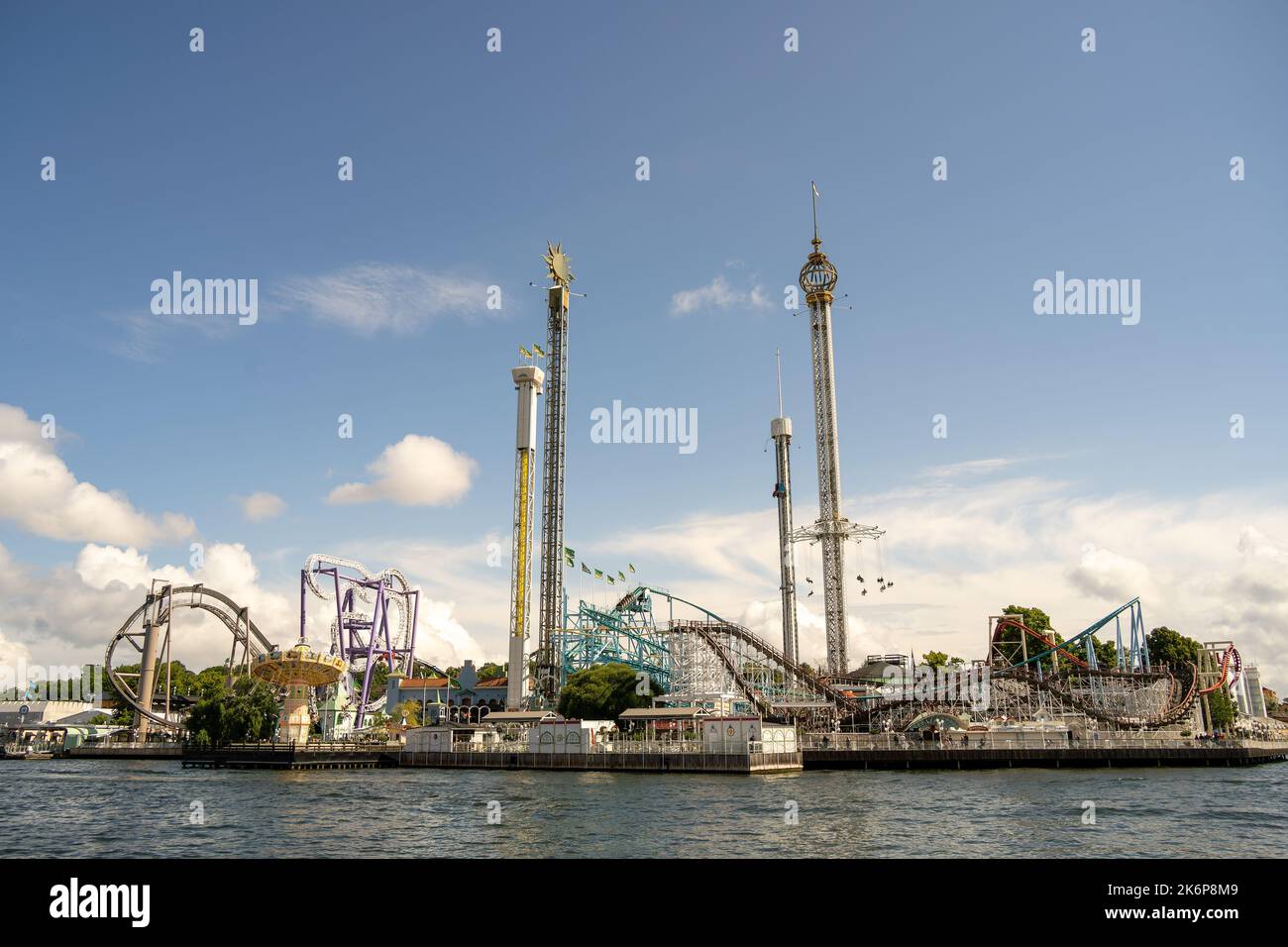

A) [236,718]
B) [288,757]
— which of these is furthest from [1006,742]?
[236,718]

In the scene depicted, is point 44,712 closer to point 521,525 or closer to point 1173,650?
point 521,525

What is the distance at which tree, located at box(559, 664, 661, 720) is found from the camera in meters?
87.8

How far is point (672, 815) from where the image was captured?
39812mm

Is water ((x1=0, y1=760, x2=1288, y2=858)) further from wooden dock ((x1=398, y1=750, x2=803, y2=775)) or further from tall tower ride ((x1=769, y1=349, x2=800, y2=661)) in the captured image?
tall tower ride ((x1=769, y1=349, x2=800, y2=661))

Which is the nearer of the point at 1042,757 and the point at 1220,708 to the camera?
the point at 1042,757

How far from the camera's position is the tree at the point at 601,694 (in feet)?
288

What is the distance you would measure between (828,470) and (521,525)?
3993 cm

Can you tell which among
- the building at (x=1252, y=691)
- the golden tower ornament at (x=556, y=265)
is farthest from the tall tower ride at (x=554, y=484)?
the building at (x=1252, y=691)

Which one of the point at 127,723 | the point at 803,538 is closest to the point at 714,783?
the point at 803,538

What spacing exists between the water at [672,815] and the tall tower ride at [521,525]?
40.9 metres

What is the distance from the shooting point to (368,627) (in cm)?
11831

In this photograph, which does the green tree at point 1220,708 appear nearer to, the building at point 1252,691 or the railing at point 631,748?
the building at point 1252,691
